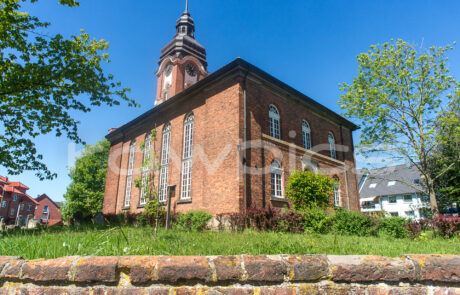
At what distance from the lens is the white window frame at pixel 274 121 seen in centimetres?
1686

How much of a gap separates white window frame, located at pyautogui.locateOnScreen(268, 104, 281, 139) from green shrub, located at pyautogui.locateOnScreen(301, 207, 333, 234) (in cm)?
669

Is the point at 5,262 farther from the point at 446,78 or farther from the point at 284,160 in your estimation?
the point at 446,78

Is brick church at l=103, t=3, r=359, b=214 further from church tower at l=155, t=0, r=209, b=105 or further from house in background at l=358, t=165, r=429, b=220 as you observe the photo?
house in background at l=358, t=165, r=429, b=220

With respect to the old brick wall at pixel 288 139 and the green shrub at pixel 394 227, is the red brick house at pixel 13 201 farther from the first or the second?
the green shrub at pixel 394 227

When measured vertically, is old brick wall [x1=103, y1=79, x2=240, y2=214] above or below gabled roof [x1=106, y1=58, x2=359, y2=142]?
below

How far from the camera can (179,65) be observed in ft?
104

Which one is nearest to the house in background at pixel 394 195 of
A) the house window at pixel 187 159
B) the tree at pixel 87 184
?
the house window at pixel 187 159

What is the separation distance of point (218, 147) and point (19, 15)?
9.95 m

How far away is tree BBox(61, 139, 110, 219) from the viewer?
113 ft

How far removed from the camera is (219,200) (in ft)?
45.8

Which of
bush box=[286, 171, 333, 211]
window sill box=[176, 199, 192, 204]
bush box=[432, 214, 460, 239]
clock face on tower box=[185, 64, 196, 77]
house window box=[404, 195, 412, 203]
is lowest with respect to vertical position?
bush box=[432, 214, 460, 239]

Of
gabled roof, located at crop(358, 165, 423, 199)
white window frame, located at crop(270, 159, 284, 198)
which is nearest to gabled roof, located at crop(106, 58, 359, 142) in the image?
white window frame, located at crop(270, 159, 284, 198)

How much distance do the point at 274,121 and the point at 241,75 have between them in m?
3.90

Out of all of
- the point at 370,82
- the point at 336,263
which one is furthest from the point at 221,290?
the point at 370,82
